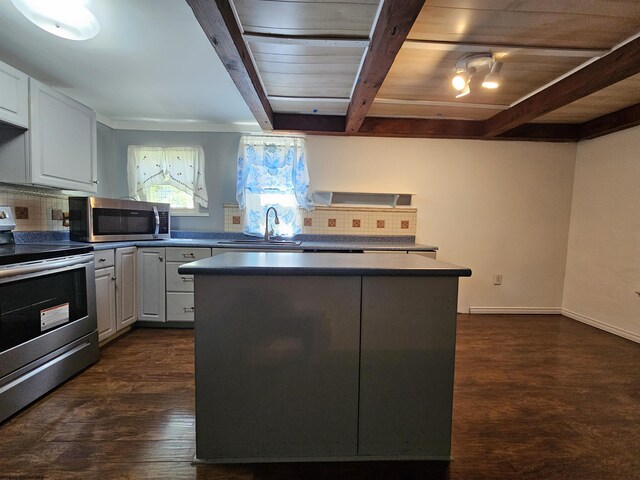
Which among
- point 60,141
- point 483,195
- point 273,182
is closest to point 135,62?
point 60,141

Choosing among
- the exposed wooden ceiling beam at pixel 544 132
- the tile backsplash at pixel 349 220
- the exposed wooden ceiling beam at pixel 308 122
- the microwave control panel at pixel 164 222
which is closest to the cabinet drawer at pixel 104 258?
the microwave control panel at pixel 164 222

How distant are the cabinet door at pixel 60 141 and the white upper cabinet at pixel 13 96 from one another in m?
0.04

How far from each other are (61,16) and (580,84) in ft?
10.8

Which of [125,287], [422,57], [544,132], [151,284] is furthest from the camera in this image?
[544,132]

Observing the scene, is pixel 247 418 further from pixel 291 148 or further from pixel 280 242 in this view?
pixel 291 148

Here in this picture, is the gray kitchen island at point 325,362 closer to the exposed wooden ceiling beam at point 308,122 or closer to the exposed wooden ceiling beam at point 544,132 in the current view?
the exposed wooden ceiling beam at point 308,122

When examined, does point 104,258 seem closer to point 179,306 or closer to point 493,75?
point 179,306

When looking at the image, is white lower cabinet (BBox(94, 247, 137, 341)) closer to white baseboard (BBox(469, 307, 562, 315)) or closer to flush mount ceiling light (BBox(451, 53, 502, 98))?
flush mount ceiling light (BBox(451, 53, 502, 98))

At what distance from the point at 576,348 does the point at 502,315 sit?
90cm

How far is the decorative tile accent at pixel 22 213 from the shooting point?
7.36ft

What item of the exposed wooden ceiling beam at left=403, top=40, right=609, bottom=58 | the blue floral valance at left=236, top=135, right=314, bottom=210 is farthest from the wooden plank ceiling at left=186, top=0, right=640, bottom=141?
the blue floral valance at left=236, top=135, right=314, bottom=210

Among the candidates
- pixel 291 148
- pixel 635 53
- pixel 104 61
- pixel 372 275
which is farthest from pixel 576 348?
pixel 104 61

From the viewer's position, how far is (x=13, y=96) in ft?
6.04

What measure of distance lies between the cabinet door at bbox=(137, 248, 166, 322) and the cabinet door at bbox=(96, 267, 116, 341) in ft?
1.07
